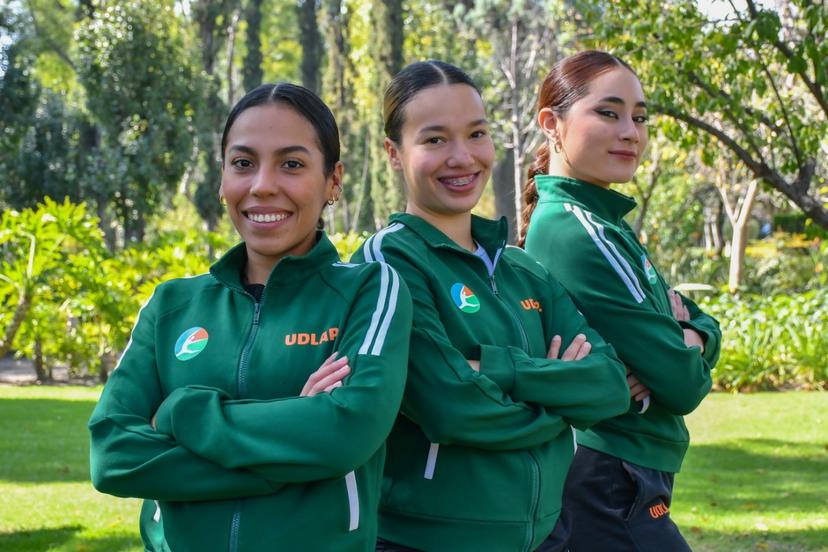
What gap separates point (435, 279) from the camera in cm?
267

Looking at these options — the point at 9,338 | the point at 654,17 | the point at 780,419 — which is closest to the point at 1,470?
the point at 9,338

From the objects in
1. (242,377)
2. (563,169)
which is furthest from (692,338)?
(242,377)

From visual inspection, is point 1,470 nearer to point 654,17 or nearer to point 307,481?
point 654,17

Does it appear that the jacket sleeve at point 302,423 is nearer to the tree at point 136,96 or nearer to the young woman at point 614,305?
the young woman at point 614,305

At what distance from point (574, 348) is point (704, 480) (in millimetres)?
5743

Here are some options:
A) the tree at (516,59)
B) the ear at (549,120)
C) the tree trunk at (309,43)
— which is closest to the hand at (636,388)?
the ear at (549,120)

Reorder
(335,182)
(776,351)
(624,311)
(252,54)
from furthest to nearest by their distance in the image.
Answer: (252,54) → (776,351) → (624,311) → (335,182)

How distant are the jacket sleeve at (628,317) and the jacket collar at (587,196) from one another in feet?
0.43

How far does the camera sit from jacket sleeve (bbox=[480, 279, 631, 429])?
2566 mm

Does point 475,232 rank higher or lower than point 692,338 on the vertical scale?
higher

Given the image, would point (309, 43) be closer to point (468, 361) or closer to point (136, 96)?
point (136, 96)

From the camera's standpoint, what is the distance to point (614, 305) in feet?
9.90

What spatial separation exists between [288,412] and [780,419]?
893 centimetres

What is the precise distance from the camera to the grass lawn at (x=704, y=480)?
6199 millimetres
